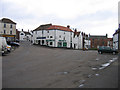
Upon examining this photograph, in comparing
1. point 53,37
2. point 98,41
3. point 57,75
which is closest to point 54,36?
point 53,37

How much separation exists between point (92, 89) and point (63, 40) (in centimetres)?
4941

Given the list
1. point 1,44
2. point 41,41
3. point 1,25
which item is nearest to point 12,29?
point 1,25

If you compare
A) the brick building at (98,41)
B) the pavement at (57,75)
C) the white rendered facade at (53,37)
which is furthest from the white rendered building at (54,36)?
the pavement at (57,75)

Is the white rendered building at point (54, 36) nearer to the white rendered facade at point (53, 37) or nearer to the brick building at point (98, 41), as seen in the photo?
the white rendered facade at point (53, 37)

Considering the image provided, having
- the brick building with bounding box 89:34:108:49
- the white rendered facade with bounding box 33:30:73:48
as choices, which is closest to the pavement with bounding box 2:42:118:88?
the white rendered facade with bounding box 33:30:73:48

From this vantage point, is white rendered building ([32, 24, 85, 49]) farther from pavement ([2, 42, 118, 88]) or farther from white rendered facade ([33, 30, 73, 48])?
pavement ([2, 42, 118, 88])

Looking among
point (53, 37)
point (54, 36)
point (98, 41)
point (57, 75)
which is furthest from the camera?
point (98, 41)

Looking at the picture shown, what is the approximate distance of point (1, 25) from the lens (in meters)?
50.6

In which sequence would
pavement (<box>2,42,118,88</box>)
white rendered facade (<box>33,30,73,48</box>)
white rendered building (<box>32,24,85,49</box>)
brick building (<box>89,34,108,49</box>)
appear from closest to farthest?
pavement (<box>2,42,118,88</box>) < white rendered facade (<box>33,30,73,48</box>) < white rendered building (<box>32,24,85,49</box>) < brick building (<box>89,34,108,49</box>)

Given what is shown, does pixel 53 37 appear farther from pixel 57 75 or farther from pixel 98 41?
pixel 57 75

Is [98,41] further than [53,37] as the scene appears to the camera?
Yes

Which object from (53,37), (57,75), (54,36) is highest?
(54,36)

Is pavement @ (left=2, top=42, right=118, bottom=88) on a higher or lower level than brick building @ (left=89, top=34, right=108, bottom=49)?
lower

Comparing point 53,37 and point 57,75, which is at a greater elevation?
point 53,37
